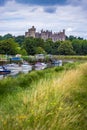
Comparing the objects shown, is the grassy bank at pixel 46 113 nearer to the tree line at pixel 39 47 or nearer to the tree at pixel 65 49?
the tree line at pixel 39 47

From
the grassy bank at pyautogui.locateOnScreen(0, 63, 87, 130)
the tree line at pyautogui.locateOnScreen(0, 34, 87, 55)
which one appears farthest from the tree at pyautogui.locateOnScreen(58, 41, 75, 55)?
the grassy bank at pyautogui.locateOnScreen(0, 63, 87, 130)

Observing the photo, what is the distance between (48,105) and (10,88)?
647cm

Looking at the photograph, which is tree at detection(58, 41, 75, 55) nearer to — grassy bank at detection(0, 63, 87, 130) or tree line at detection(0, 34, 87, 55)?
tree line at detection(0, 34, 87, 55)

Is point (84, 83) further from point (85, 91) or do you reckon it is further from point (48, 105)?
point (48, 105)

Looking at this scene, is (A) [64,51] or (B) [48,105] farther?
(A) [64,51]

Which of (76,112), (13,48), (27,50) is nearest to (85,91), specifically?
(76,112)

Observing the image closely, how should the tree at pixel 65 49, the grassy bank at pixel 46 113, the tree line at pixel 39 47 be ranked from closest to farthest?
the grassy bank at pixel 46 113 → the tree line at pixel 39 47 → the tree at pixel 65 49

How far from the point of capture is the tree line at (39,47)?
232 ft

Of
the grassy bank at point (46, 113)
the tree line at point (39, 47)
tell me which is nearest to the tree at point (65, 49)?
the tree line at point (39, 47)

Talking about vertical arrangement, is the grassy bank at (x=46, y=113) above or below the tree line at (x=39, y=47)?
above

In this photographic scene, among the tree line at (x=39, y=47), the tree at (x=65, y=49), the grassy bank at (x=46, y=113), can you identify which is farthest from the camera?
the tree at (x=65, y=49)

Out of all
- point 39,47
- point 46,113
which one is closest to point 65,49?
point 39,47

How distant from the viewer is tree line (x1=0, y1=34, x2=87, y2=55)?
70.8 meters

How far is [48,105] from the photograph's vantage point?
6.26 metres
